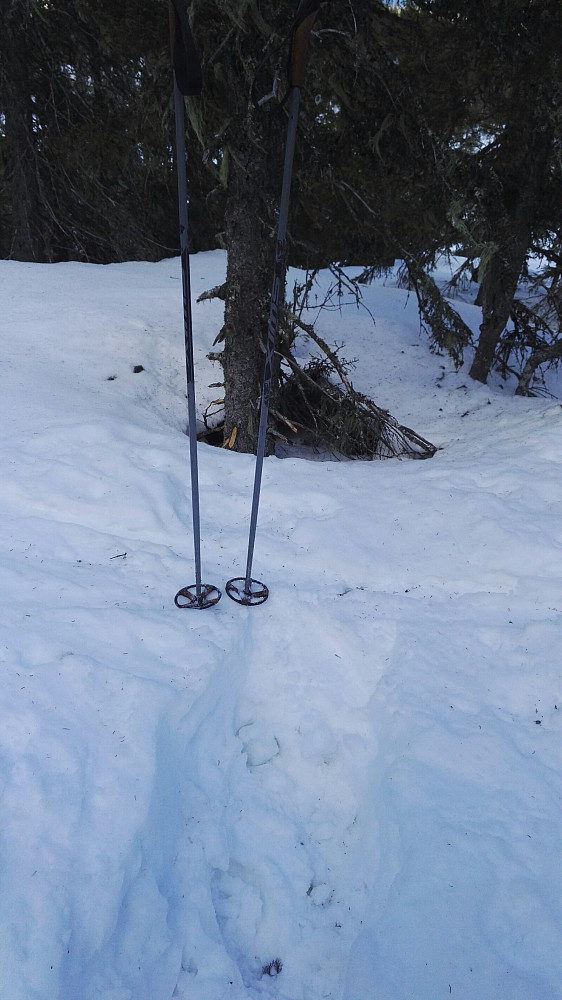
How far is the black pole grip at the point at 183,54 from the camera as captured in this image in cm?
193

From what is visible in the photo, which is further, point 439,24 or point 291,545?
point 439,24

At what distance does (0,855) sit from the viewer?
5.75 feet

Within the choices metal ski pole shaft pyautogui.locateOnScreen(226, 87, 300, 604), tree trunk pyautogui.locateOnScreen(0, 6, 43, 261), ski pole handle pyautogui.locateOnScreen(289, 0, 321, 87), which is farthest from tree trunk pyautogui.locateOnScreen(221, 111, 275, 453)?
tree trunk pyautogui.locateOnScreen(0, 6, 43, 261)

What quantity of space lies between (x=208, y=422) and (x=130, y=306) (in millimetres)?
2710

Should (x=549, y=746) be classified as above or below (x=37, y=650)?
below

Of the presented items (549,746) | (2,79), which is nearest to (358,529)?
(549,746)

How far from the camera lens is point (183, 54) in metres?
1.97

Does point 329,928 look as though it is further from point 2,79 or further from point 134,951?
point 2,79

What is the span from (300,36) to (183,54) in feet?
1.99

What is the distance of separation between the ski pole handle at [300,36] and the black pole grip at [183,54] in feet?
1.69

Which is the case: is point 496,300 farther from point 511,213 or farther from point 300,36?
point 300,36

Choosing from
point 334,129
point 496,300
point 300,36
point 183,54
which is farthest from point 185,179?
point 496,300

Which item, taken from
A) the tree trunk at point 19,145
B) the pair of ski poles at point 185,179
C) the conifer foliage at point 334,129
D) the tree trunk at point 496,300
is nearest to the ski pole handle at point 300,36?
the pair of ski poles at point 185,179

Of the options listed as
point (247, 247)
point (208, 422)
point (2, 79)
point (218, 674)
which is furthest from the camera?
point (2, 79)
